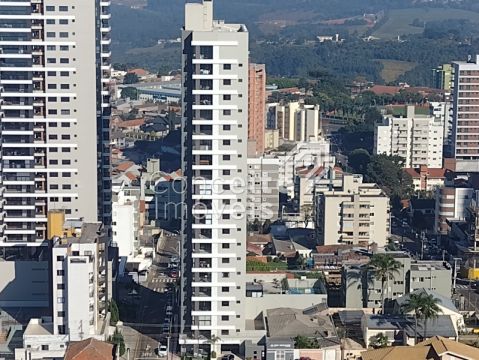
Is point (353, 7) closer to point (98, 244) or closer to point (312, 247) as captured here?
point (312, 247)

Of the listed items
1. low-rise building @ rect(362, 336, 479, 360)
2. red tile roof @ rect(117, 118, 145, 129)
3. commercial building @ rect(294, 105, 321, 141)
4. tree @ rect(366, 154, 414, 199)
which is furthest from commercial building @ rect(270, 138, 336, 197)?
low-rise building @ rect(362, 336, 479, 360)

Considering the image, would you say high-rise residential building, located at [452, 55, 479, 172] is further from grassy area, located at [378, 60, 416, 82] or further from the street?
grassy area, located at [378, 60, 416, 82]

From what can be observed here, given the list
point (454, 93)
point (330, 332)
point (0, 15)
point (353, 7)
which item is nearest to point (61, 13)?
point (0, 15)

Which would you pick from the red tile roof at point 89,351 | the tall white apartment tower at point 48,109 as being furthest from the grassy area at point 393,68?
the red tile roof at point 89,351

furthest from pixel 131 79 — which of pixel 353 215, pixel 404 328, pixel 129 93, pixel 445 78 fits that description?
pixel 404 328

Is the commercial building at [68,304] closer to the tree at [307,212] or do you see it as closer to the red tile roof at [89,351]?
the red tile roof at [89,351]

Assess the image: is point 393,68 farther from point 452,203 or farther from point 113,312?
point 113,312
